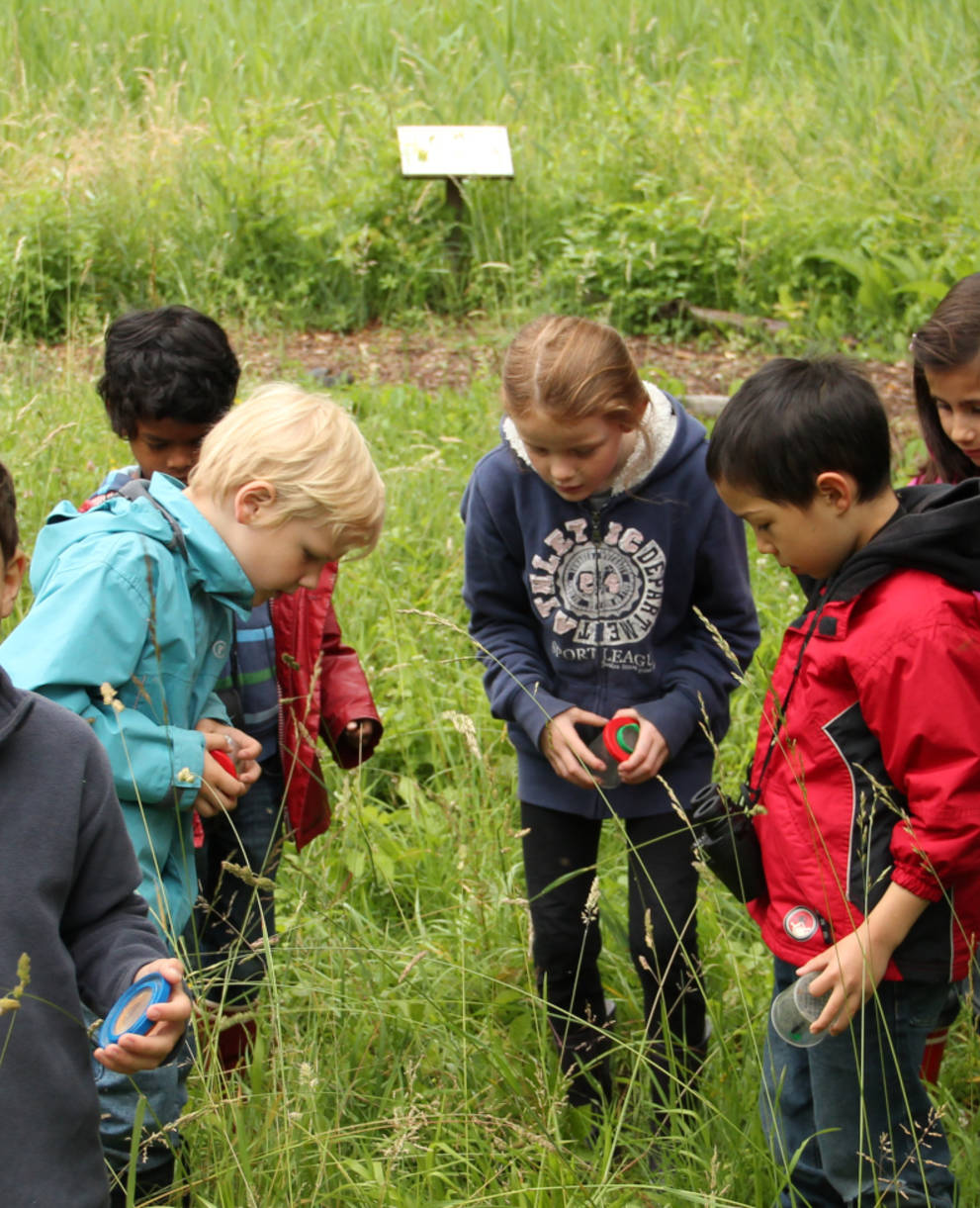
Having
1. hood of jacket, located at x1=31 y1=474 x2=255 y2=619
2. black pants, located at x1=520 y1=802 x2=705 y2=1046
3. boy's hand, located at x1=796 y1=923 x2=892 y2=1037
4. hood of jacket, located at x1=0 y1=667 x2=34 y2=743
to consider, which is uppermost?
hood of jacket, located at x1=0 y1=667 x2=34 y2=743

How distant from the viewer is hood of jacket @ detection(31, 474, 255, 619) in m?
2.16

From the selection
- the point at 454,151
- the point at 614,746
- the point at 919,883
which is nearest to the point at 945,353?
the point at 614,746

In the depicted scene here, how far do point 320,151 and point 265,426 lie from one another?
672 centimetres

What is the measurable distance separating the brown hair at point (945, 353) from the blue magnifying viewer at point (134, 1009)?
1.76 meters

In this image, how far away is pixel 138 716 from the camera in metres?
2.08

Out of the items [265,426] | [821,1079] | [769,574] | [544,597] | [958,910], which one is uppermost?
[265,426]

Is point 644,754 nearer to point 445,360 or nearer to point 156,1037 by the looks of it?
point 156,1037

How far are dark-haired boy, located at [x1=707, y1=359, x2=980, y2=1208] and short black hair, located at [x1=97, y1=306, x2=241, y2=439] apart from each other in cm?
105

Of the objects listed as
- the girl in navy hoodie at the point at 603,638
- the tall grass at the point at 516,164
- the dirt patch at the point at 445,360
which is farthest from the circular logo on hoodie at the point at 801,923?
the tall grass at the point at 516,164

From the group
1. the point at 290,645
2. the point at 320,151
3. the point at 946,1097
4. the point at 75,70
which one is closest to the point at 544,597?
the point at 290,645

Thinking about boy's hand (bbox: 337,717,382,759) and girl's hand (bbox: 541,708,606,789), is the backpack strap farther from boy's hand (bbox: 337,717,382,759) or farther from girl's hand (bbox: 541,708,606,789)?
girl's hand (bbox: 541,708,606,789)

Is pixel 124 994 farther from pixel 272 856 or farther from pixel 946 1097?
pixel 946 1097

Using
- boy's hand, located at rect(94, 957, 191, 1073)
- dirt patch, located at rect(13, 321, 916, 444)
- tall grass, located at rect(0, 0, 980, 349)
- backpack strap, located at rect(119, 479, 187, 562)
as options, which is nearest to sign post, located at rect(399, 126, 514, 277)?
tall grass, located at rect(0, 0, 980, 349)

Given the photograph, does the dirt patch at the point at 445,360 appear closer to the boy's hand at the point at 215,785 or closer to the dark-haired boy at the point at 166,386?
the dark-haired boy at the point at 166,386
